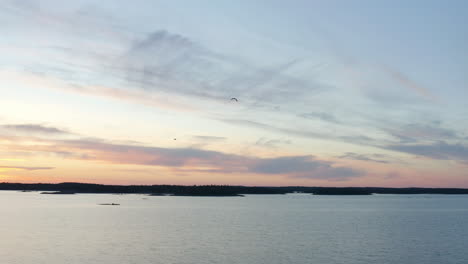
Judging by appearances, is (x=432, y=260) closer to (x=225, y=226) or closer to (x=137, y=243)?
(x=137, y=243)

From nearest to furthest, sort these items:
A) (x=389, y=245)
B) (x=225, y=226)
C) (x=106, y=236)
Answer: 1. (x=389, y=245)
2. (x=106, y=236)
3. (x=225, y=226)

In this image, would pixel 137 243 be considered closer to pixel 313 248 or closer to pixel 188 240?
pixel 188 240

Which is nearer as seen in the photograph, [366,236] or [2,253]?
[2,253]

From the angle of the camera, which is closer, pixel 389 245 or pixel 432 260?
pixel 432 260

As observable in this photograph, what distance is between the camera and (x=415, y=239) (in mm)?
66938

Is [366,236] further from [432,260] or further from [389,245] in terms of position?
[432,260]

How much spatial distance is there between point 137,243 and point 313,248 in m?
19.2

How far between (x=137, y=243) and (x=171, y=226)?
23694 millimetres

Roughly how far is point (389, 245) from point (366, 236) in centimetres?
910

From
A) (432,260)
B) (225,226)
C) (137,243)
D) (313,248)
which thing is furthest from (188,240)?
(432,260)

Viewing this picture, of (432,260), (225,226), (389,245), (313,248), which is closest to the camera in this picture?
(432,260)

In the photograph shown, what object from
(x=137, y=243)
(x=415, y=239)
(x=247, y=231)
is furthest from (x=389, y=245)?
(x=137, y=243)

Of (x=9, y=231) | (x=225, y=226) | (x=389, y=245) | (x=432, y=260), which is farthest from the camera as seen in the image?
(x=225, y=226)

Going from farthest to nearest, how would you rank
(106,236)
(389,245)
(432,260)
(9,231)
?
(9,231), (106,236), (389,245), (432,260)
